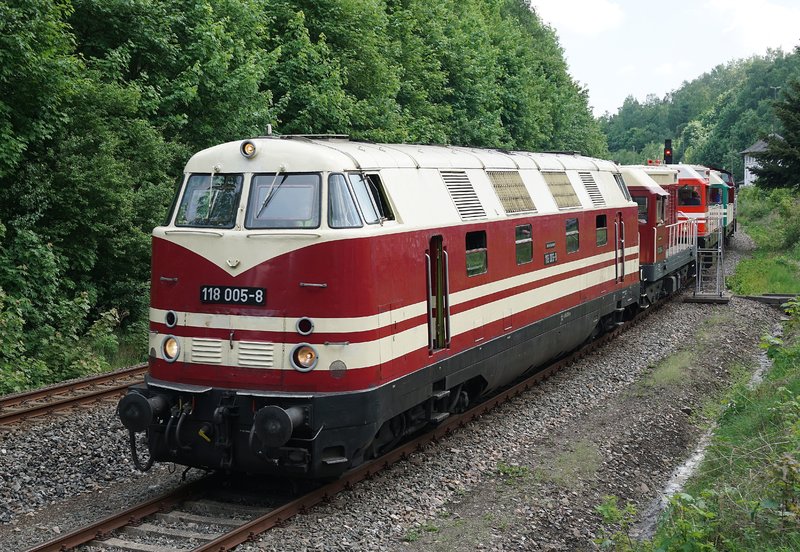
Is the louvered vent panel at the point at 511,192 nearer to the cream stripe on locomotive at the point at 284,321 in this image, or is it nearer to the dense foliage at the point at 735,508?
the cream stripe on locomotive at the point at 284,321

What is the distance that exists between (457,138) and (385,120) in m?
9.30

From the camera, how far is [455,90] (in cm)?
3647

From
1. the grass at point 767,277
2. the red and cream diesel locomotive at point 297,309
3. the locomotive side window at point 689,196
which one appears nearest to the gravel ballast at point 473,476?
the red and cream diesel locomotive at point 297,309

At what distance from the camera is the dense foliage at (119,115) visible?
48.2ft

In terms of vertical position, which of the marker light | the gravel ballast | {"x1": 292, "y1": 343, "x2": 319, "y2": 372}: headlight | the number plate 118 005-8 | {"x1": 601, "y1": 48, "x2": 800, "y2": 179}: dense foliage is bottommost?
the gravel ballast

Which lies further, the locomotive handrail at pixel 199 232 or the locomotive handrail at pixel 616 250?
the locomotive handrail at pixel 616 250

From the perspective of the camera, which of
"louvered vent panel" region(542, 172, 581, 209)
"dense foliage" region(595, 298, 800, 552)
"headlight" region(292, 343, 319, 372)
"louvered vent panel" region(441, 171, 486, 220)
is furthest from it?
"louvered vent panel" region(542, 172, 581, 209)

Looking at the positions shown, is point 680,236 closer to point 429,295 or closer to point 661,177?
point 661,177

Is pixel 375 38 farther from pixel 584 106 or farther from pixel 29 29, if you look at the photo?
pixel 584 106

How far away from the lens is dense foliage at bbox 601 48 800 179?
110750 millimetres

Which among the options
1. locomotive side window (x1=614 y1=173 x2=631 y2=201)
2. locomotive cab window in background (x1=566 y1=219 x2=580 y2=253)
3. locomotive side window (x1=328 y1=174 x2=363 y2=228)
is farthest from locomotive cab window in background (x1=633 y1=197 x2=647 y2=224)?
locomotive side window (x1=328 y1=174 x2=363 y2=228)

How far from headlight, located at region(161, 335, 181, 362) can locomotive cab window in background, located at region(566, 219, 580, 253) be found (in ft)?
25.4

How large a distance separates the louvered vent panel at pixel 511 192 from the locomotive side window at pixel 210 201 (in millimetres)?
4423

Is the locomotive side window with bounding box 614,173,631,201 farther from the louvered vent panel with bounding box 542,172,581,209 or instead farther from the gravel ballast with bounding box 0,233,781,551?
the gravel ballast with bounding box 0,233,781,551
